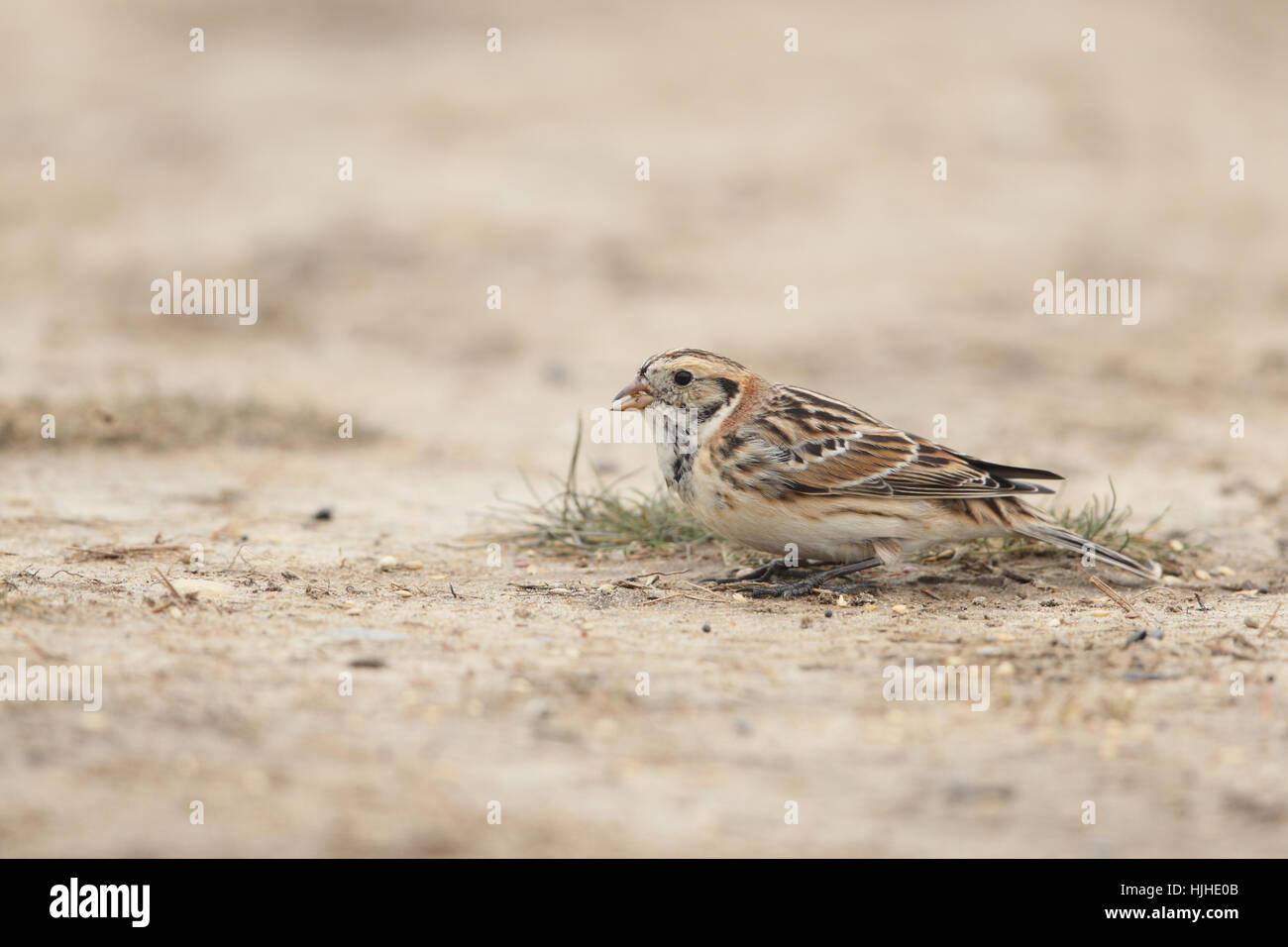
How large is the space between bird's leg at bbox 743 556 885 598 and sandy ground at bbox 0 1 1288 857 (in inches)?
7.8

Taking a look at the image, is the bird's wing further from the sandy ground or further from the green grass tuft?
the green grass tuft

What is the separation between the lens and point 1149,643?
5.69 meters

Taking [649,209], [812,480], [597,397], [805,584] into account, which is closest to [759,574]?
[805,584]

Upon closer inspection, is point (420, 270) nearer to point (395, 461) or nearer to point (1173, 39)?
point (395, 461)

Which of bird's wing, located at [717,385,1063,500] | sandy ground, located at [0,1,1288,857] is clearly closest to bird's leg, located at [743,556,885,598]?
sandy ground, located at [0,1,1288,857]

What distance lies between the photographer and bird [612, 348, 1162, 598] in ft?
21.6

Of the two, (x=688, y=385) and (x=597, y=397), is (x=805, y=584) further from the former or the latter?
(x=597, y=397)

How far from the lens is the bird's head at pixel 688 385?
697 centimetres

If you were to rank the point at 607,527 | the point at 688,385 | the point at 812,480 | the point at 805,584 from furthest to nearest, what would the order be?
the point at 607,527 → the point at 688,385 → the point at 805,584 → the point at 812,480

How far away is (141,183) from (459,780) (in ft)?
42.5

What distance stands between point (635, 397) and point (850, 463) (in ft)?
3.65

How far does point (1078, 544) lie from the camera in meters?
6.73

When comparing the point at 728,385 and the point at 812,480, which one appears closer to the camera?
the point at 812,480
